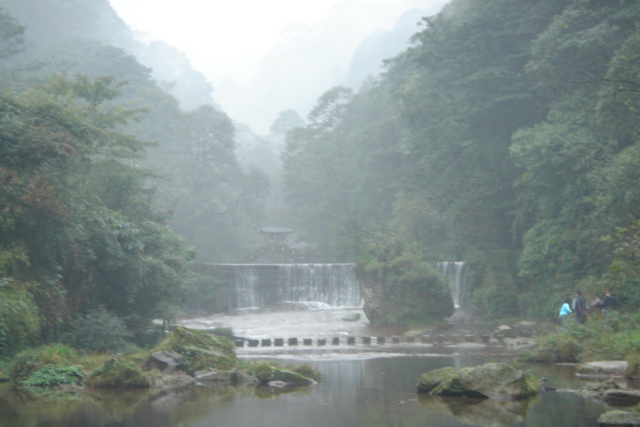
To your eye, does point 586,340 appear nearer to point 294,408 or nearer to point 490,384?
point 490,384

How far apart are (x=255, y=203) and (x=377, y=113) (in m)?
11.2

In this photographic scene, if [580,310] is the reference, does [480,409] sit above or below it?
below

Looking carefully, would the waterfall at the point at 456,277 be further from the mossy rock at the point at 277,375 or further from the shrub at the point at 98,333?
the mossy rock at the point at 277,375

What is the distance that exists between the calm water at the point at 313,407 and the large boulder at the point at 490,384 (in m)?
0.30

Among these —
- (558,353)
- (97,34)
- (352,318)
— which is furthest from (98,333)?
(97,34)

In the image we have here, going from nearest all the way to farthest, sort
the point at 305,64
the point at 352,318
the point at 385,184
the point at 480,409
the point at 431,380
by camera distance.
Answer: the point at 480,409 < the point at 431,380 < the point at 352,318 < the point at 385,184 < the point at 305,64

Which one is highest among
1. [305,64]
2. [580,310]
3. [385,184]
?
[305,64]

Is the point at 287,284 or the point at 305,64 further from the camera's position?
the point at 305,64

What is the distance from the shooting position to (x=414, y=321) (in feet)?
97.2

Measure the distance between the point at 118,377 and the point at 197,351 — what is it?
2206 mm

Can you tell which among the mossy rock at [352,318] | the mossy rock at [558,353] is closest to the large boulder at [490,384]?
the mossy rock at [558,353]

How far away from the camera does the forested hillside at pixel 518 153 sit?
919 inches

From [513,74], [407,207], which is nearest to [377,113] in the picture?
[407,207]

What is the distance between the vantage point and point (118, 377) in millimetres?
12547
